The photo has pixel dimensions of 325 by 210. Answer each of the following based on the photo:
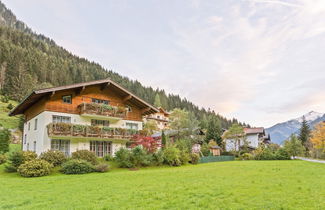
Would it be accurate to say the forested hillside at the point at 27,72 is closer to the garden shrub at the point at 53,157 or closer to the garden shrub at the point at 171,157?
the garden shrub at the point at 53,157

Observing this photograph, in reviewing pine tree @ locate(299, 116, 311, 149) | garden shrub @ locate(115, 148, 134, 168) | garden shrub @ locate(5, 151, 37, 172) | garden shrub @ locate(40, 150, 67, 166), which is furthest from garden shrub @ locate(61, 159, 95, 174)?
pine tree @ locate(299, 116, 311, 149)

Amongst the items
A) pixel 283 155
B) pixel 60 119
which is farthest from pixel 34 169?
pixel 283 155

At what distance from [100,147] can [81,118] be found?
151 inches

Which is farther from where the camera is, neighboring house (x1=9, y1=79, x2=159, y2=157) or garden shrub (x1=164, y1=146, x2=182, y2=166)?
garden shrub (x1=164, y1=146, x2=182, y2=166)

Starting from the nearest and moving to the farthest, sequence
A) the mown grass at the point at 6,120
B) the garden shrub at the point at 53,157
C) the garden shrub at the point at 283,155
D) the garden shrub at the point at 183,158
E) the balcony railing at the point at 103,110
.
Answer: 1. the garden shrub at the point at 53,157
2. the balcony railing at the point at 103,110
3. the garden shrub at the point at 183,158
4. the garden shrub at the point at 283,155
5. the mown grass at the point at 6,120

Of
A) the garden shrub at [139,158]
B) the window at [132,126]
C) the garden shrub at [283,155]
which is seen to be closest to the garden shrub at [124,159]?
the garden shrub at [139,158]

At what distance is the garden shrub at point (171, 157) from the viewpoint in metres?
23.6

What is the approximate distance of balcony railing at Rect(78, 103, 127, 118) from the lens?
2403 cm

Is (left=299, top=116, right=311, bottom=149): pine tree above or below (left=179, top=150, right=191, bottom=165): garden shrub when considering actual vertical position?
above

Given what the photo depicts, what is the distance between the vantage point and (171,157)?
23.7 metres

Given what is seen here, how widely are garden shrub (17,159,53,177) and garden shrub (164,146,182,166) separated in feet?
36.7

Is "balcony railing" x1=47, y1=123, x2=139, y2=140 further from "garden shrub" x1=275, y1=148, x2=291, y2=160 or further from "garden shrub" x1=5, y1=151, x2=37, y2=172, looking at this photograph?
"garden shrub" x1=275, y1=148, x2=291, y2=160

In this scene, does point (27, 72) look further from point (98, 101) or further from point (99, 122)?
point (99, 122)

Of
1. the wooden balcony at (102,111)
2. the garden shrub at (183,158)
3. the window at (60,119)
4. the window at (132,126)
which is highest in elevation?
the wooden balcony at (102,111)
